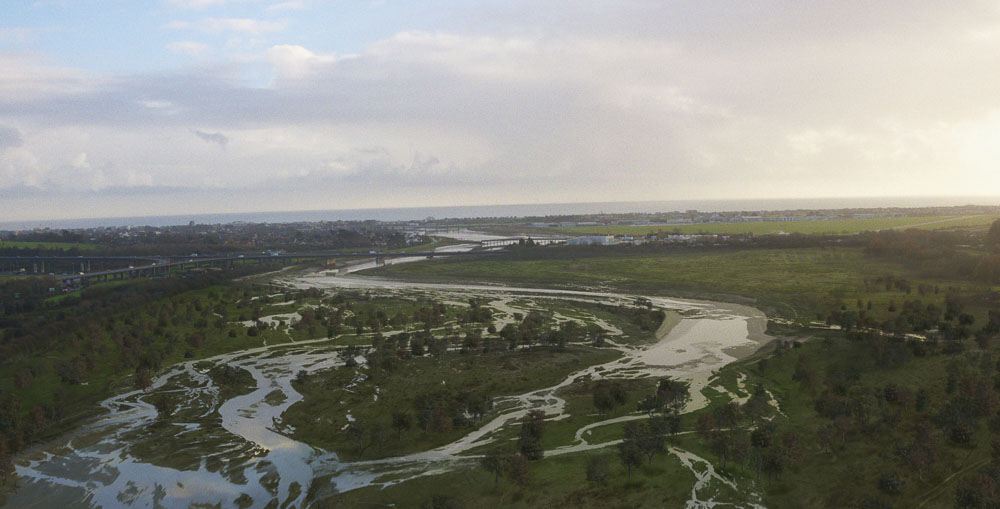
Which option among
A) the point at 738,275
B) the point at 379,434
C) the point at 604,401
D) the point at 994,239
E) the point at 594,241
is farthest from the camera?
the point at 594,241

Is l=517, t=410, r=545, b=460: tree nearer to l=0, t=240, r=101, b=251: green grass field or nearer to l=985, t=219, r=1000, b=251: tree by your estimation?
l=985, t=219, r=1000, b=251: tree

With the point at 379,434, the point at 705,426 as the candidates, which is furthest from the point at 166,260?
the point at 705,426

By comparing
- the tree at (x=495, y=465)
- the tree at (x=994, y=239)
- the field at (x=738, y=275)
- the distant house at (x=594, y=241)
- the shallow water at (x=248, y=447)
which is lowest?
the shallow water at (x=248, y=447)

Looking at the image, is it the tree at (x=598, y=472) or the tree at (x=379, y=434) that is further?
the tree at (x=379, y=434)

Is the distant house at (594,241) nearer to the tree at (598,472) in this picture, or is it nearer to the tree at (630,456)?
the tree at (630,456)

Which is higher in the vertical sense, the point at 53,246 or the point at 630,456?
the point at 53,246

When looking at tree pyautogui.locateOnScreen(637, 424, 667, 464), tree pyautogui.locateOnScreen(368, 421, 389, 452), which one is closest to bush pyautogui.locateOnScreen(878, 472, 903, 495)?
tree pyautogui.locateOnScreen(637, 424, 667, 464)

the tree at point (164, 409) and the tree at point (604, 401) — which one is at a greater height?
the tree at point (604, 401)

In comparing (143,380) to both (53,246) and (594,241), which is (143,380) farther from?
(53,246)

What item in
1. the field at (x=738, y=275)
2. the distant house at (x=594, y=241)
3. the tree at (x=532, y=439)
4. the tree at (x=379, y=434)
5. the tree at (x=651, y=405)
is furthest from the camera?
the distant house at (x=594, y=241)

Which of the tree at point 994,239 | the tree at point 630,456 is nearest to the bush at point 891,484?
Answer: the tree at point 630,456

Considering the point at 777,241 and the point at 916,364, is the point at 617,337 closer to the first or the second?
the point at 916,364
